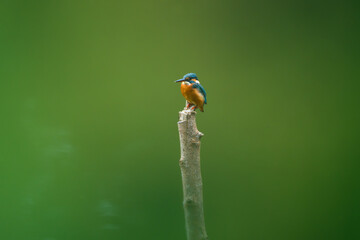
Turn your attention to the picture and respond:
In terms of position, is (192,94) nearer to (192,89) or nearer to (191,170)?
(192,89)

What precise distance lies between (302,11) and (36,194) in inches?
75.2

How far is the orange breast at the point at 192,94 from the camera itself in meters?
1.61

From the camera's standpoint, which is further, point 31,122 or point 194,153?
point 31,122

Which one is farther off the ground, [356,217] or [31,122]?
[31,122]

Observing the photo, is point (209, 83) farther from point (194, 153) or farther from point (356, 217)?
point (356, 217)

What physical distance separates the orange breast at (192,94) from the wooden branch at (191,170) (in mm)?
113

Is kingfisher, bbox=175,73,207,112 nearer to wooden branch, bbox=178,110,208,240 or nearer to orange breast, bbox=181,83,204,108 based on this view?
orange breast, bbox=181,83,204,108

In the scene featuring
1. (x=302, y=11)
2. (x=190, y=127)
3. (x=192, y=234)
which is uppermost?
(x=302, y=11)

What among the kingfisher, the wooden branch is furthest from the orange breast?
the wooden branch

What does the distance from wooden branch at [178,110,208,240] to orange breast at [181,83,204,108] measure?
0.11 meters

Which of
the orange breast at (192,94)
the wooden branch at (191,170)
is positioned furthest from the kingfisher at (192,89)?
the wooden branch at (191,170)

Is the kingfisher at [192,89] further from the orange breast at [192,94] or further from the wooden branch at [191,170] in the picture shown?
the wooden branch at [191,170]

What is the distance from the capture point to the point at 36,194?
7.25 ft

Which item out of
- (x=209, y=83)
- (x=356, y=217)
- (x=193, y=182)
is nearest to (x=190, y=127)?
(x=193, y=182)
